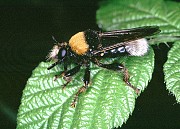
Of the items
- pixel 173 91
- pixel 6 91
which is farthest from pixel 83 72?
pixel 6 91

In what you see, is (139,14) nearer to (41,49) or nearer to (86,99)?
(41,49)

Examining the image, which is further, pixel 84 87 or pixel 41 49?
pixel 41 49

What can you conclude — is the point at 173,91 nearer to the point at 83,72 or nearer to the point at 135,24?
the point at 83,72

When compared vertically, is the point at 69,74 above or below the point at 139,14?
below

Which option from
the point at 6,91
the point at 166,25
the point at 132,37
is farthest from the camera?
the point at 6,91

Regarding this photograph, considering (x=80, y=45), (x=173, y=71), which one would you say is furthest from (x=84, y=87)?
(x=173, y=71)

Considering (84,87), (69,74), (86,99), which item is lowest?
(86,99)
